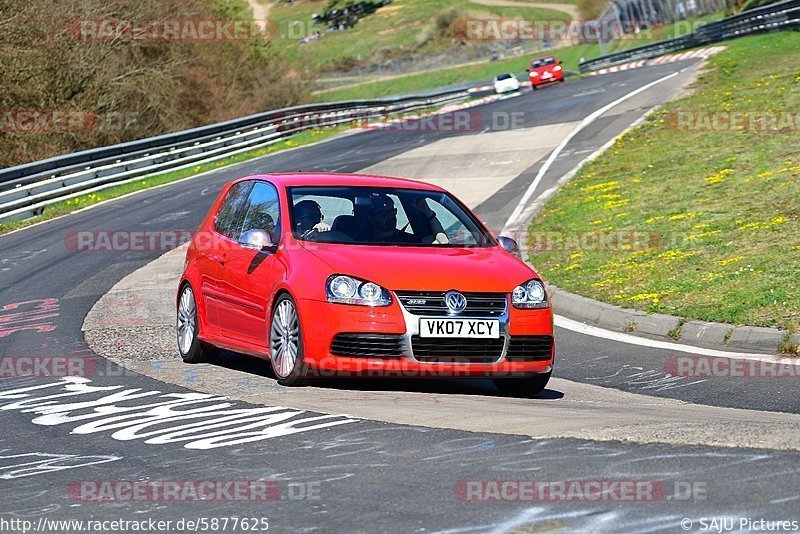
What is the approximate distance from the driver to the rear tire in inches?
71.9

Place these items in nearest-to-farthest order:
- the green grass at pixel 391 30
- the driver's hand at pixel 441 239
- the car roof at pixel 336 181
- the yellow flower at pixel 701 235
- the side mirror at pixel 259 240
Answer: the side mirror at pixel 259 240, the driver's hand at pixel 441 239, the car roof at pixel 336 181, the yellow flower at pixel 701 235, the green grass at pixel 391 30

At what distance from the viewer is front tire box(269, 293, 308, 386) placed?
29.8 ft

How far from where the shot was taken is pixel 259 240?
32.0 ft

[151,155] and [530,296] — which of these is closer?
[530,296]

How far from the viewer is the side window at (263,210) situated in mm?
10234

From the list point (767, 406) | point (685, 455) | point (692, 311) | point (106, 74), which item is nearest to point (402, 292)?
point (767, 406)

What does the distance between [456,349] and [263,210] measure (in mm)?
2418

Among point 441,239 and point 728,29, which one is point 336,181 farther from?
point 728,29

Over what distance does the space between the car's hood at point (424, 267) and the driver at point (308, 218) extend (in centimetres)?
30

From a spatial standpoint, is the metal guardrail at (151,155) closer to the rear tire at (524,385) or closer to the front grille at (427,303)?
the rear tire at (524,385)

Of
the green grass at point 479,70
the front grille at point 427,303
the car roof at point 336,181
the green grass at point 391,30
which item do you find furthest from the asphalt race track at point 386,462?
the green grass at point 391,30

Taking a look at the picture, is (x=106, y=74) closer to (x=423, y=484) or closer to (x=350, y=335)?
(x=350, y=335)

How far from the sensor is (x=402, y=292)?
8.94 meters

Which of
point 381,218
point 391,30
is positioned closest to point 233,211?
point 381,218
